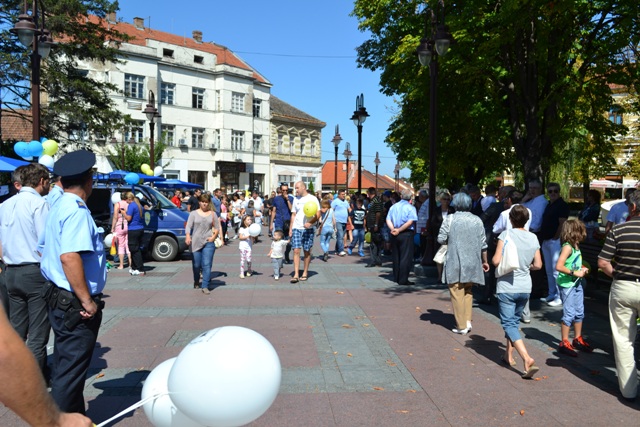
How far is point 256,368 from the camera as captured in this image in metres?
2.41

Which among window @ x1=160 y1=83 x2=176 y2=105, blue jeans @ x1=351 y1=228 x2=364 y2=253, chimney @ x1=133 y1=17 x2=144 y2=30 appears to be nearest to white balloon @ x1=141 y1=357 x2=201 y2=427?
blue jeans @ x1=351 y1=228 x2=364 y2=253

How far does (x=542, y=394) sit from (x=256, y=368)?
383 cm

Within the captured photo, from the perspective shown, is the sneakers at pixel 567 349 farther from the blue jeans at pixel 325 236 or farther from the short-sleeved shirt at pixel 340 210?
the short-sleeved shirt at pixel 340 210

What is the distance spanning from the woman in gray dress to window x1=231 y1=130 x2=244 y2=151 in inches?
1805

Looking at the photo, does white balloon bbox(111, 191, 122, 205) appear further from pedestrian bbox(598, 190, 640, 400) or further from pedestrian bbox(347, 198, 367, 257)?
pedestrian bbox(598, 190, 640, 400)

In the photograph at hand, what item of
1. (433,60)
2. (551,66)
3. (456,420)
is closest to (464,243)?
(456,420)

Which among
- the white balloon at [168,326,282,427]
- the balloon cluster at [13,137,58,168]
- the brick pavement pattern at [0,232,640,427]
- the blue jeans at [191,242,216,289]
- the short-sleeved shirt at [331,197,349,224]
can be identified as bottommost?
the brick pavement pattern at [0,232,640,427]

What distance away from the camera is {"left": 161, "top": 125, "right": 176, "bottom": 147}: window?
4685cm

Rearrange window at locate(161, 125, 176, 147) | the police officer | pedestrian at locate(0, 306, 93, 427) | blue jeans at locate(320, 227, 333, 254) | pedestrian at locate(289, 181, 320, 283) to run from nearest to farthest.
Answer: pedestrian at locate(0, 306, 93, 427), the police officer, pedestrian at locate(289, 181, 320, 283), blue jeans at locate(320, 227, 333, 254), window at locate(161, 125, 176, 147)

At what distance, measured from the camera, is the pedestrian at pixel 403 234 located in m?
11.3

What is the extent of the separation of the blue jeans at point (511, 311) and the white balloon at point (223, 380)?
161 inches

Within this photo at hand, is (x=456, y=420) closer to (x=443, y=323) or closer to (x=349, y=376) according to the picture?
(x=349, y=376)

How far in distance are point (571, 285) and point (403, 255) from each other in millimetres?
4981

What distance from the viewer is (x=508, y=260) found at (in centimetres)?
603
